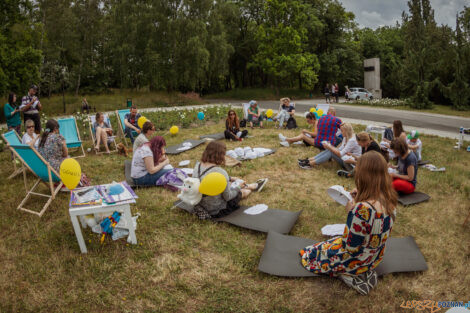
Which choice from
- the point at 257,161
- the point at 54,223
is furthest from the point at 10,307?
the point at 257,161

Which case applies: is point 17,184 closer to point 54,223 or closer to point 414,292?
point 54,223

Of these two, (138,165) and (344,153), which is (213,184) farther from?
(344,153)

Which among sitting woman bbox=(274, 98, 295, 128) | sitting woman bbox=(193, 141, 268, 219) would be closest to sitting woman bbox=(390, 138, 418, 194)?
sitting woman bbox=(193, 141, 268, 219)

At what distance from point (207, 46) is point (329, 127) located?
2026 centimetres

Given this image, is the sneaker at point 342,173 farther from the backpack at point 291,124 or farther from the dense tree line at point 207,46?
the dense tree line at point 207,46

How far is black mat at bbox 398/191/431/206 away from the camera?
443 centimetres

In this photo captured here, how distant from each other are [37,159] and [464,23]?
2266 cm

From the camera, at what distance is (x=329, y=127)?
653 centimetres

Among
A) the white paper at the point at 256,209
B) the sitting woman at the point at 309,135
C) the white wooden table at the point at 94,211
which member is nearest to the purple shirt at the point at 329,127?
the sitting woman at the point at 309,135

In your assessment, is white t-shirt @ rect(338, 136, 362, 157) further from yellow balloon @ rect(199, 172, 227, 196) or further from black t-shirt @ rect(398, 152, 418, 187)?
yellow balloon @ rect(199, 172, 227, 196)

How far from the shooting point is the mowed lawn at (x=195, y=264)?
2.64 meters

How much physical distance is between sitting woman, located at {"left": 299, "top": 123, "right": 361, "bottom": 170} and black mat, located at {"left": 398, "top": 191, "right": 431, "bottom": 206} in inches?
46.1

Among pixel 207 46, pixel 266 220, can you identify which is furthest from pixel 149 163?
pixel 207 46

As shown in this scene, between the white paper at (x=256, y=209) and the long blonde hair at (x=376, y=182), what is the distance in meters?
1.85
